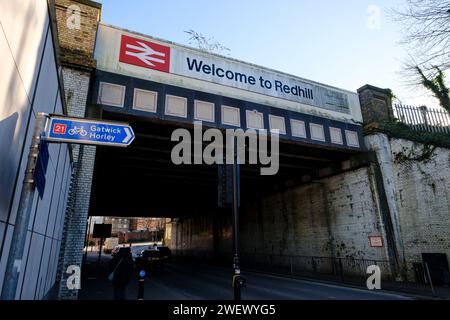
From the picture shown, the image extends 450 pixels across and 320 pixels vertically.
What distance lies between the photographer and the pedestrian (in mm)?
7926

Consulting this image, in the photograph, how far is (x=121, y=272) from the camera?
7.96m

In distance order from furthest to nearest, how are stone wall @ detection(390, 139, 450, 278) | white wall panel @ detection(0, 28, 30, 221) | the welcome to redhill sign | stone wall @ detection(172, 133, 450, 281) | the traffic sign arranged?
stone wall @ detection(172, 133, 450, 281)
stone wall @ detection(390, 139, 450, 278)
the welcome to redhill sign
the traffic sign
white wall panel @ detection(0, 28, 30, 221)

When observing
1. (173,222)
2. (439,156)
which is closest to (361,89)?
(439,156)

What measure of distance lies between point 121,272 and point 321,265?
14.3 meters

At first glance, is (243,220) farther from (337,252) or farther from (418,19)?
(418,19)

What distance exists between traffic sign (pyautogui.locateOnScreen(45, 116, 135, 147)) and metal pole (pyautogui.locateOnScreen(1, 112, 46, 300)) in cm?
21

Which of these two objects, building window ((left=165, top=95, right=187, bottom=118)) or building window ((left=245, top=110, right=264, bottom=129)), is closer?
building window ((left=165, top=95, right=187, bottom=118))

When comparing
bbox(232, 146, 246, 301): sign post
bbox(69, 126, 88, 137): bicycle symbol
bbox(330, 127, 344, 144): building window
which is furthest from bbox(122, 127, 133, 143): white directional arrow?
bbox(330, 127, 344, 144): building window

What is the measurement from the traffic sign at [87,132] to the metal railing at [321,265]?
13.2 metres

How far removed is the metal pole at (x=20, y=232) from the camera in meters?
2.42

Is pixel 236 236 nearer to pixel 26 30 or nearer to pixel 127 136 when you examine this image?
pixel 127 136

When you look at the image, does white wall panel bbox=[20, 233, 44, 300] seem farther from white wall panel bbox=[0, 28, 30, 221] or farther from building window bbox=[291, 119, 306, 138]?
building window bbox=[291, 119, 306, 138]

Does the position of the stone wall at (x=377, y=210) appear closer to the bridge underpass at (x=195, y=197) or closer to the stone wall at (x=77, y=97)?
the bridge underpass at (x=195, y=197)
